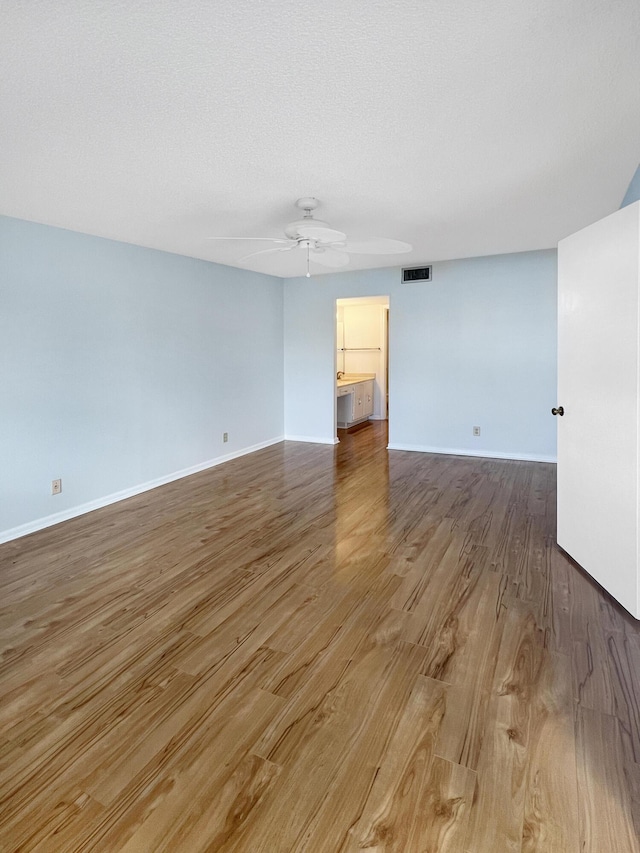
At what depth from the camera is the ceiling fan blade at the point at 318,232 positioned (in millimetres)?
2941

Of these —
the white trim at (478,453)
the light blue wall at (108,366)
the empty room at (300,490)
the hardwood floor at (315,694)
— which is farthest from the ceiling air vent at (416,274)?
the hardwood floor at (315,694)

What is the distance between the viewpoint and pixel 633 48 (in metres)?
1.67

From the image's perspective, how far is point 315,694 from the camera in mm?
1798

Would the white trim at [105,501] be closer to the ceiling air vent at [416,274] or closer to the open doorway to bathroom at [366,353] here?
the ceiling air vent at [416,274]

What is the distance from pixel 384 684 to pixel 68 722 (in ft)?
3.86

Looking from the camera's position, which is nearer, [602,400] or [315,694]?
[315,694]

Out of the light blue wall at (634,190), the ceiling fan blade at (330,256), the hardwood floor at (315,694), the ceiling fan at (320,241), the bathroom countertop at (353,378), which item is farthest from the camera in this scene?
the bathroom countertop at (353,378)

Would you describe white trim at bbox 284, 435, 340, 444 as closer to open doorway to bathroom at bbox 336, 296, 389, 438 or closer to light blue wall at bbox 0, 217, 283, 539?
light blue wall at bbox 0, 217, 283, 539

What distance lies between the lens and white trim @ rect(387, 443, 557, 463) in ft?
18.0

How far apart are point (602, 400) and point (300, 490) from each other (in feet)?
9.07

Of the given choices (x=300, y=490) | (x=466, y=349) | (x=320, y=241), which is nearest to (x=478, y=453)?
(x=466, y=349)

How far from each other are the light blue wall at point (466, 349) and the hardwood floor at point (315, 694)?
241cm

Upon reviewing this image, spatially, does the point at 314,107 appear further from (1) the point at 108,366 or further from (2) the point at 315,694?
(1) the point at 108,366

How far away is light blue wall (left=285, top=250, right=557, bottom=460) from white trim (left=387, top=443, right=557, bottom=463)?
0.5 inches
